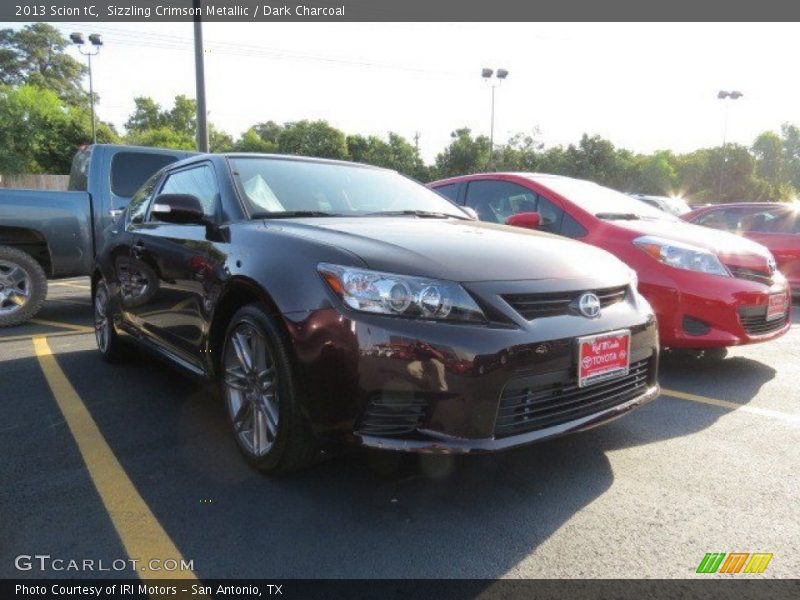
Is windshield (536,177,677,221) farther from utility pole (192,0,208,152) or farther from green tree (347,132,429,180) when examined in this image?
green tree (347,132,429,180)

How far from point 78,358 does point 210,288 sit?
2529mm

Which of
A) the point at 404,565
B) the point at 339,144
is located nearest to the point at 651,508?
the point at 404,565

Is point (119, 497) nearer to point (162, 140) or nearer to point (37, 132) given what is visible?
point (37, 132)

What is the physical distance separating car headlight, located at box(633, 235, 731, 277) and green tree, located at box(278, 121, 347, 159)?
Result: 53724mm

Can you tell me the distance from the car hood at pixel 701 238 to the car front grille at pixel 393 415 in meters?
2.77

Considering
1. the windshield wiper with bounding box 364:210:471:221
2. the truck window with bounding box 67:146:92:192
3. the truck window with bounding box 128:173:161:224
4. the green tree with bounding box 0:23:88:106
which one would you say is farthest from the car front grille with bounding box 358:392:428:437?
the green tree with bounding box 0:23:88:106

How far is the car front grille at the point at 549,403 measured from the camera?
6.89ft

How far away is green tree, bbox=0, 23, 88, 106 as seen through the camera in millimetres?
59562

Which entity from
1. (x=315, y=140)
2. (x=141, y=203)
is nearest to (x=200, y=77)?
(x=141, y=203)

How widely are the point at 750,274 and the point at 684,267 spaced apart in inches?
21.7

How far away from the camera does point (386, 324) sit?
6.73ft

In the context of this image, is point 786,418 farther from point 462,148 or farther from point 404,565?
point 462,148

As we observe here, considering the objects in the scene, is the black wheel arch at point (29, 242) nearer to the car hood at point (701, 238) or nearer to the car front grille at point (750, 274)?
the car hood at point (701, 238)

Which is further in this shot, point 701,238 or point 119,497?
point 701,238
